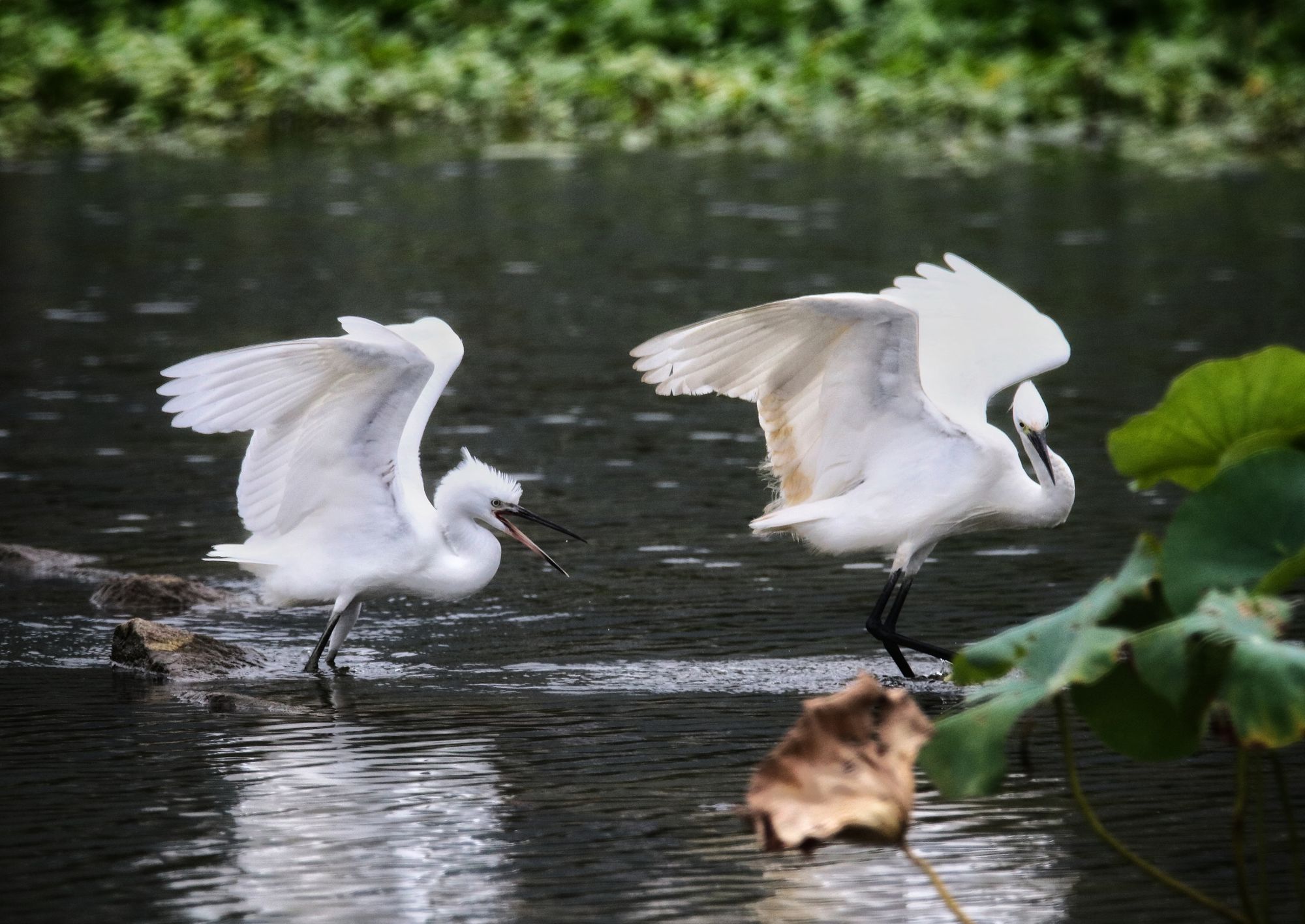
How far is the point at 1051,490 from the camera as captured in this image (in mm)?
7730

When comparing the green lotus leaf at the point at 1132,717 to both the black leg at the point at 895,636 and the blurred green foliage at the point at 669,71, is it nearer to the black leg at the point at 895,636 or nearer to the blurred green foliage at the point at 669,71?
the black leg at the point at 895,636

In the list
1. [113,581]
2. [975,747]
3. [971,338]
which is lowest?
[113,581]

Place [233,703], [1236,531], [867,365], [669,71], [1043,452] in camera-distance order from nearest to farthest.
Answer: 1. [1236,531]
2. [233,703]
3. [867,365]
4. [1043,452]
5. [669,71]

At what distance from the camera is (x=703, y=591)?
875 cm

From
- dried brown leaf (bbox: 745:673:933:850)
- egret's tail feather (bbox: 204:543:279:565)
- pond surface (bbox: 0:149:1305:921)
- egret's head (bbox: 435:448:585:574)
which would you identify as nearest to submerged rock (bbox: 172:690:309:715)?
pond surface (bbox: 0:149:1305:921)

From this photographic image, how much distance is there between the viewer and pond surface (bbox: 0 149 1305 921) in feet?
17.7

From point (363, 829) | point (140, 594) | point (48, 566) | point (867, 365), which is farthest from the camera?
point (48, 566)

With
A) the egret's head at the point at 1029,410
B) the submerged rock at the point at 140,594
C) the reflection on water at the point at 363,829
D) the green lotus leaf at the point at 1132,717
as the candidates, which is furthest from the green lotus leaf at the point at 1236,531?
the submerged rock at the point at 140,594

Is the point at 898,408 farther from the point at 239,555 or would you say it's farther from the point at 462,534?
the point at 239,555

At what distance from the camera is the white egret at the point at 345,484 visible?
7137 millimetres

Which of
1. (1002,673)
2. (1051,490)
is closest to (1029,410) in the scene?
(1051,490)

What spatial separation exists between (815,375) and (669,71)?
21.4 meters

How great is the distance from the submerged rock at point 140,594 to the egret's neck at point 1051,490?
3.56 m

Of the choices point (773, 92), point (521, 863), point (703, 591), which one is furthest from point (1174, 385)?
point (773, 92)
